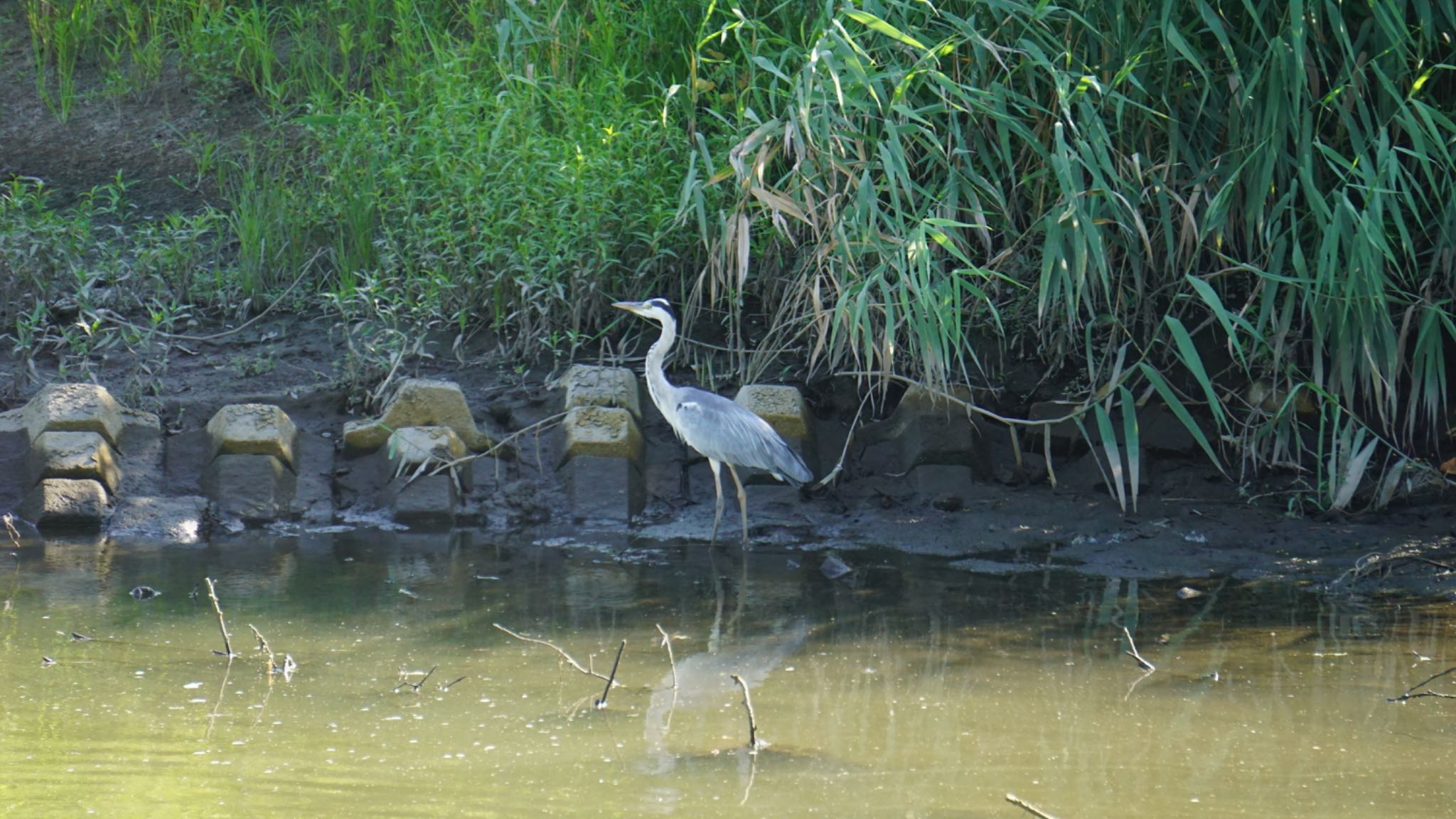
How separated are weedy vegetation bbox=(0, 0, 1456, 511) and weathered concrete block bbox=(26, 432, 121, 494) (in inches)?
37.3

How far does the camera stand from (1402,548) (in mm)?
5238

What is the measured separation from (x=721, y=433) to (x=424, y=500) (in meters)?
1.22

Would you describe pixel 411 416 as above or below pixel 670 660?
above

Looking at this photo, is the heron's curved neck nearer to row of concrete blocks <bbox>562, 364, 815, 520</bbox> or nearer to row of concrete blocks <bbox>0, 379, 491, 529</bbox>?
row of concrete blocks <bbox>562, 364, 815, 520</bbox>

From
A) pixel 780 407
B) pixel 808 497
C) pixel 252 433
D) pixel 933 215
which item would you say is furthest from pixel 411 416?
pixel 933 215

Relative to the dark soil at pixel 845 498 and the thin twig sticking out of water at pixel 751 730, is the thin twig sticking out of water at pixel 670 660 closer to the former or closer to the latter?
the thin twig sticking out of water at pixel 751 730

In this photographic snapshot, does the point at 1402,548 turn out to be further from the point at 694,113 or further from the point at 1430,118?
the point at 694,113

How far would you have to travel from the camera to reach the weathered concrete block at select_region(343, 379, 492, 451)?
6.02m

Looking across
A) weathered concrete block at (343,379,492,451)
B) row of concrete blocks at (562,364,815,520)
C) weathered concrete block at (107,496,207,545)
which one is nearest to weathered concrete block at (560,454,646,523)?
row of concrete blocks at (562,364,815,520)

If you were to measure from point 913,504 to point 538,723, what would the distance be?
2.68 metres

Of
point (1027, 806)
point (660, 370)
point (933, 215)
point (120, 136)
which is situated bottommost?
point (1027, 806)

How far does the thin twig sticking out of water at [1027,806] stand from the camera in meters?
2.72

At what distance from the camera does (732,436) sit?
5.57 m

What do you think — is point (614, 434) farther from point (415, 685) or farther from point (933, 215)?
point (415, 685)
